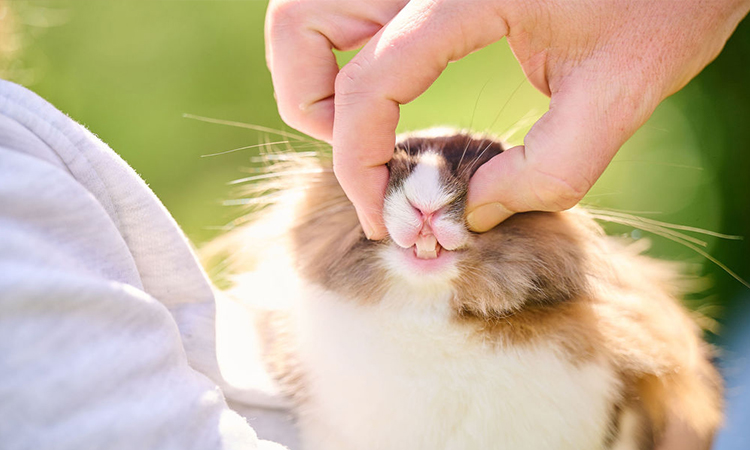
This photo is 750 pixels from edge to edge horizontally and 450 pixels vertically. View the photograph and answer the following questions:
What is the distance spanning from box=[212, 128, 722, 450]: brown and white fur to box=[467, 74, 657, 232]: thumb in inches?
4.1

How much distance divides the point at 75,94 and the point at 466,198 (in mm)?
1952

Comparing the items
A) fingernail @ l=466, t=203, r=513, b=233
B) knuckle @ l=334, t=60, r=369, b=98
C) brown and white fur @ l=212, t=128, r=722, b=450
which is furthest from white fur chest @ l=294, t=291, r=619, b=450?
knuckle @ l=334, t=60, r=369, b=98

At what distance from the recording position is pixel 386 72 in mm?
611

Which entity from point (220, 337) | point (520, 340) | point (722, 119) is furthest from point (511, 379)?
point (722, 119)

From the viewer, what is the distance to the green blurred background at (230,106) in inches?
65.7

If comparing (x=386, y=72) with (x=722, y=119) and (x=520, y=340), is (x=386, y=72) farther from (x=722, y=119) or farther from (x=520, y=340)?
(x=722, y=119)

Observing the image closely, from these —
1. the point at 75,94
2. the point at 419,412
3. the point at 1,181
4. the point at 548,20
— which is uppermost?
the point at 548,20

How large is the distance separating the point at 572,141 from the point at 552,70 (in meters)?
0.09


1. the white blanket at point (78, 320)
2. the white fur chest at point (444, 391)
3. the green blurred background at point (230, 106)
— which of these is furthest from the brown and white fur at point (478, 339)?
the green blurred background at point (230, 106)

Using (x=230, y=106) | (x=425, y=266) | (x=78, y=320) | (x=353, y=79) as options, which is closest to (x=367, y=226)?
(x=425, y=266)

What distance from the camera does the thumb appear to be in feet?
1.99

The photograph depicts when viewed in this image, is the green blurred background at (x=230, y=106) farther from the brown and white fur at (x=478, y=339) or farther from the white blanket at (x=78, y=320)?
the white blanket at (x=78, y=320)

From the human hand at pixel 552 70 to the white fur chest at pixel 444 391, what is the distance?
7.9 inches

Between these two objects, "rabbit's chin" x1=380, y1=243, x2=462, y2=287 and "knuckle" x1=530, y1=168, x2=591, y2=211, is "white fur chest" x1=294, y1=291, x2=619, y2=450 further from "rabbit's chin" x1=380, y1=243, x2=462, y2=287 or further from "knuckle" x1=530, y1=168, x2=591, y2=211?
"knuckle" x1=530, y1=168, x2=591, y2=211
